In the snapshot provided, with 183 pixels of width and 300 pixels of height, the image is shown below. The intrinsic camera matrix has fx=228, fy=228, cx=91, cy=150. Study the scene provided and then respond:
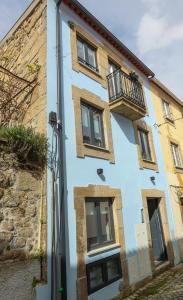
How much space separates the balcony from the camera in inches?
311

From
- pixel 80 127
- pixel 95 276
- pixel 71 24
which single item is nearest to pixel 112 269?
pixel 95 276

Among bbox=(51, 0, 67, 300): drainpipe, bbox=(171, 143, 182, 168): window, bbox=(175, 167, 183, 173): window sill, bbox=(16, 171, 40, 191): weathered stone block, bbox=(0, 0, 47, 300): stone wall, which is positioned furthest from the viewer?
bbox=(171, 143, 182, 168): window

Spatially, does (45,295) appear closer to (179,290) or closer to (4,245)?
(4,245)

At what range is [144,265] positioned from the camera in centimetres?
715

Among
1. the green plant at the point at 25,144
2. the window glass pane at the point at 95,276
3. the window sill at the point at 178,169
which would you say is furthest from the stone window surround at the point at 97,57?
the window glass pane at the point at 95,276

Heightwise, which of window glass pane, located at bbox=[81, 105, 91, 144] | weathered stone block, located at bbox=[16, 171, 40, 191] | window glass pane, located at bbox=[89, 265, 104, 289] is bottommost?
window glass pane, located at bbox=[89, 265, 104, 289]

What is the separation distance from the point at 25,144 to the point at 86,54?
4825 millimetres

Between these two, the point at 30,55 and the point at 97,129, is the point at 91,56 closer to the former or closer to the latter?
the point at 30,55

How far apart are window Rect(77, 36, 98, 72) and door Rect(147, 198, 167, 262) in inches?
227

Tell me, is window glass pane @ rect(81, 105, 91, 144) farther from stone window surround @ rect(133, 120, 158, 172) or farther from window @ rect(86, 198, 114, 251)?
stone window surround @ rect(133, 120, 158, 172)

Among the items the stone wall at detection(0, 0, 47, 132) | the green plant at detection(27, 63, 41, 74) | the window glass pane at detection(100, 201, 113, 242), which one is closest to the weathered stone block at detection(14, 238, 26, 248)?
the window glass pane at detection(100, 201, 113, 242)

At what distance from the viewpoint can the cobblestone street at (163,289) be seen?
231 inches

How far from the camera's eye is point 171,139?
473 inches

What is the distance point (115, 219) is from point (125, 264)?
123 cm
